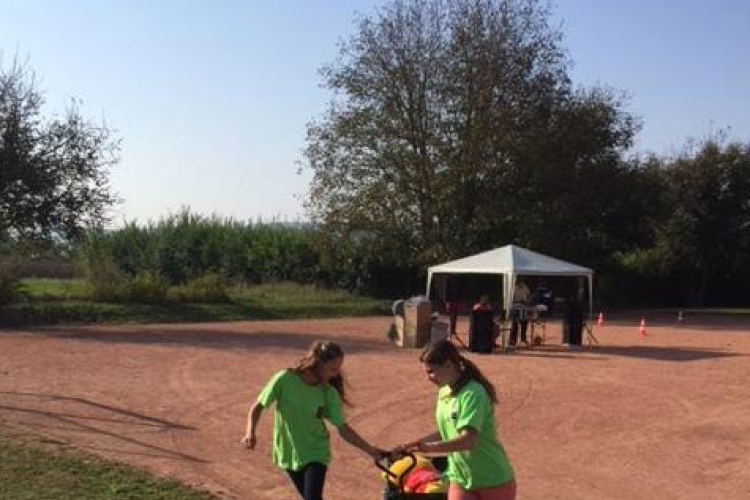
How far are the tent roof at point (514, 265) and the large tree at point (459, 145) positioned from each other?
11569 mm

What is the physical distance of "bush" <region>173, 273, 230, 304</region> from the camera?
34.7m

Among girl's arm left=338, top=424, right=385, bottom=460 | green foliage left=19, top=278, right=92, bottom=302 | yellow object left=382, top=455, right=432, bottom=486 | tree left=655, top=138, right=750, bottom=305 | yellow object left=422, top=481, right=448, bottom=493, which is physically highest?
tree left=655, top=138, right=750, bottom=305

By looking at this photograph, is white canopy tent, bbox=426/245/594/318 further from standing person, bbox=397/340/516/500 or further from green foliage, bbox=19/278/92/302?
standing person, bbox=397/340/516/500

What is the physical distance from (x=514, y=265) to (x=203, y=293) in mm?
14123

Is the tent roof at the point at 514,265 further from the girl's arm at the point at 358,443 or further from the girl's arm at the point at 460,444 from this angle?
the girl's arm at the point at 460,444

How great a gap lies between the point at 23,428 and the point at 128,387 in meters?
4.01

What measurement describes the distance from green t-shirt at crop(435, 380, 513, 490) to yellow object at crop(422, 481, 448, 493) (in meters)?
0.16

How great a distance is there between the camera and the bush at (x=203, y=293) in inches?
1364

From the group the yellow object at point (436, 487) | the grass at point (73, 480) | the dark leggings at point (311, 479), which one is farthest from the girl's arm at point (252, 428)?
the grass at point (73, 480)

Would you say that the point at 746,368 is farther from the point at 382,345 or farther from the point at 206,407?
the point at 206,407

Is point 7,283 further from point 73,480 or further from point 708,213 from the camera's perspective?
point 708,213

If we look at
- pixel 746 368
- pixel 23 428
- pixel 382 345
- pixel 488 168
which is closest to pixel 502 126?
pixel 488 168

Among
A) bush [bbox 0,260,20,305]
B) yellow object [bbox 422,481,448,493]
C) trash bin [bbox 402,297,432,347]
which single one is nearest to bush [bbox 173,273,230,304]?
bush [bbox 0,260,20,305]

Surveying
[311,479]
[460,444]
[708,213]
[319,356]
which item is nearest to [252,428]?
Result: [311,479]
